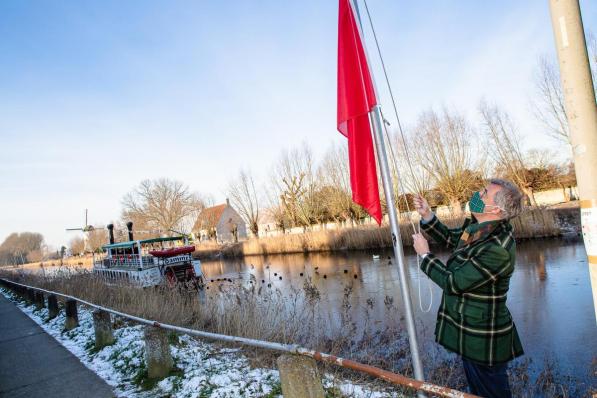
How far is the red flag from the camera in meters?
3.32

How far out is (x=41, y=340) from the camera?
7.68m

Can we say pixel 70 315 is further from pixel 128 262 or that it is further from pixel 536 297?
pixel 128 262

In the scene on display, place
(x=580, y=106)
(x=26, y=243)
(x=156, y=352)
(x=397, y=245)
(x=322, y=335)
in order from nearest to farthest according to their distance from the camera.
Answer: (x=580, y=106) < (x=397, y=245) < (x=156, y=352) < (x=322, y=335) < (x=26, y=243)

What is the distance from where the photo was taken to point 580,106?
6.02ft

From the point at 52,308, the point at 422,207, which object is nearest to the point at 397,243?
the point at 422,207

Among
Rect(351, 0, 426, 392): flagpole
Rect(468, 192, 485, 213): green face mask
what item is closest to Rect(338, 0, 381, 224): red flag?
Rect(351, 0, 426, 392): flagpole

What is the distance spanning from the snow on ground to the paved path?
159 millimetres

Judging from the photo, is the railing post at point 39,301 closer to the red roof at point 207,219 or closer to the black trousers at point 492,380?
the black trousers at point 492,380

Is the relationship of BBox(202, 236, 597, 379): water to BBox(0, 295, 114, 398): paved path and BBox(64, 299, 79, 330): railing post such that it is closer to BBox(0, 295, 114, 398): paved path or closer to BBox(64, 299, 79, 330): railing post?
BBox(0, 295, 114, 398): paved path

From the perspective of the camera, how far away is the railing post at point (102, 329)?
648 cm

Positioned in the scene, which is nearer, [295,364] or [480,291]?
[480,291]

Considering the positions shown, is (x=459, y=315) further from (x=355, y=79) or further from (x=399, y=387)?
(x=399, y=387)

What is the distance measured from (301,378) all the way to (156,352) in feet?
9.19

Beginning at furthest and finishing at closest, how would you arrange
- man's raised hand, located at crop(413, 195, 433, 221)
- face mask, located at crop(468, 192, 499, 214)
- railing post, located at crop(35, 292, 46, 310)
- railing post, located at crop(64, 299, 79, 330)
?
1. railing post, located at crop(35, 292, 46, 310)
2. railing post, located at crop(64, 299, 79, 330)
3. man's raised hand, located at crop(413, 195, 433, 221)
4. face mask, located at crop(468, 192, 499, 214)
